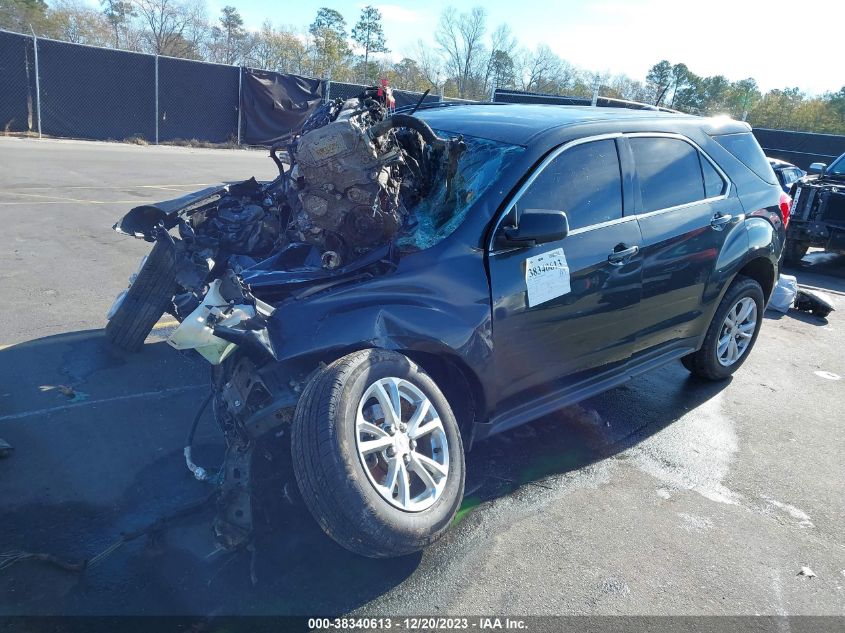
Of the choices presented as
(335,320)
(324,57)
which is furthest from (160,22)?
(335,320)

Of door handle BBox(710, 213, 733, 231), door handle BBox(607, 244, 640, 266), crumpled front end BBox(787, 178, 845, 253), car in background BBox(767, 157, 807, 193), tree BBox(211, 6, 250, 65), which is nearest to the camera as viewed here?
door handle BBox(607, 244, 640, 266)

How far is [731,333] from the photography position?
5.27m

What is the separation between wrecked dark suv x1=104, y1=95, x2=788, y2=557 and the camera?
296 centimetres

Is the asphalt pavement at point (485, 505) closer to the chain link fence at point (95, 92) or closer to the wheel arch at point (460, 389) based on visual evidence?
the wheel arch at point (460, 389)

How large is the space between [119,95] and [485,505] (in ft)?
64.2

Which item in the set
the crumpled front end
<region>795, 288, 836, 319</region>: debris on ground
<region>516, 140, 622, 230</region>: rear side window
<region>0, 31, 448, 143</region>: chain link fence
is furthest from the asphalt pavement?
<region>0, 31, 448, 143</region>: chain link fence

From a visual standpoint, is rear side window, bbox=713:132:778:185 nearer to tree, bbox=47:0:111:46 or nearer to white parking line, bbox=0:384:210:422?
white parking line, bbox=0:384:210:422

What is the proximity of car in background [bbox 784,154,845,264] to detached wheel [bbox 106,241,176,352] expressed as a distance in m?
9.43

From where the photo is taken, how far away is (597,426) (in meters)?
4.58

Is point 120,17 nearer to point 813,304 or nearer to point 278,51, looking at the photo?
point 278,51

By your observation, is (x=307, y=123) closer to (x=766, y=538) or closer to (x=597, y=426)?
(x=597, y=426)

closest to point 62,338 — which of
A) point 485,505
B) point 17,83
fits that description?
point 485,505

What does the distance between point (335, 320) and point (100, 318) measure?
10.5ft

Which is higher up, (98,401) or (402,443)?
(402,443)
